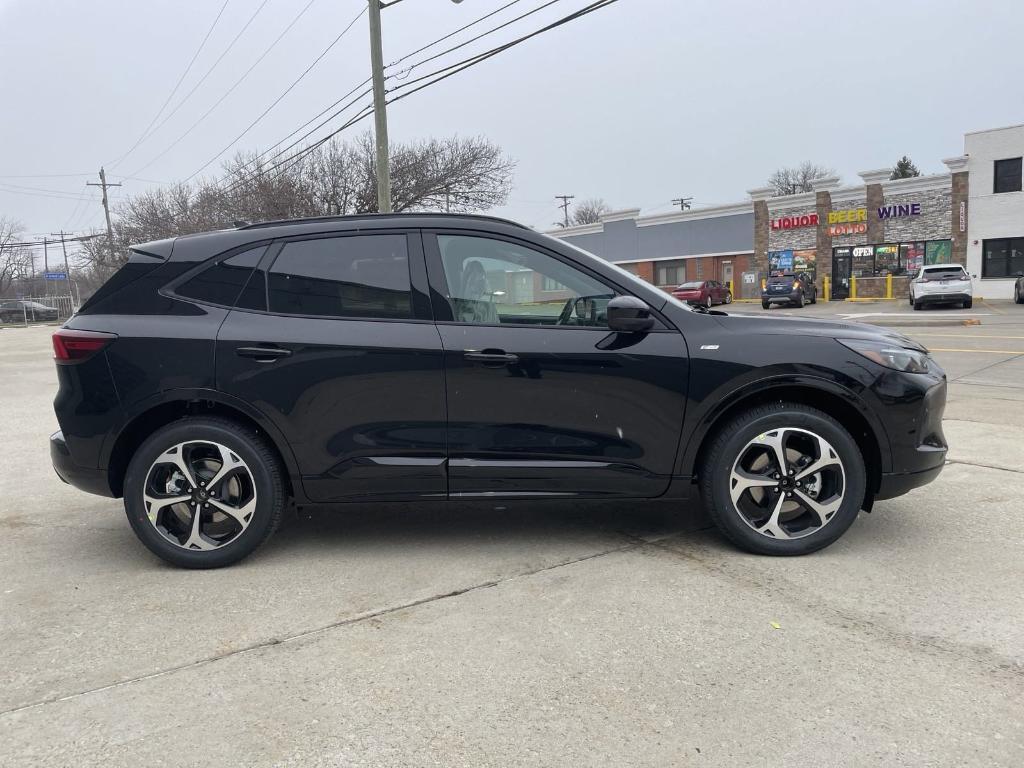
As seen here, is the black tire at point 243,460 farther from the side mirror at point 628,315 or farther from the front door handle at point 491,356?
the side mirror at point 628,315

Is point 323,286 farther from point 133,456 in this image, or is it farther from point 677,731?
point 677,731

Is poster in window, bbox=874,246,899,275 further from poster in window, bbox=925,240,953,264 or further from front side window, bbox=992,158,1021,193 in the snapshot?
front side window, bbox=992,158,1021,193

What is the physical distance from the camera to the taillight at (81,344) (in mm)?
3814

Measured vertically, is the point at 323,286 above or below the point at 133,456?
above

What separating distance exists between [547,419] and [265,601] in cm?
155

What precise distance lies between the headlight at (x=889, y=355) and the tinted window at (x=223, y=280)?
2.99 metres

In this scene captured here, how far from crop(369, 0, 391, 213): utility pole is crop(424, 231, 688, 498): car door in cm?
1232

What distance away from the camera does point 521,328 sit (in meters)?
3.82

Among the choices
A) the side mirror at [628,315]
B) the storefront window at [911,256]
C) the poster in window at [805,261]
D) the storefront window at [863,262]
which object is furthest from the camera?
the poster in window at [805,261]

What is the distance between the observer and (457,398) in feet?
12.3

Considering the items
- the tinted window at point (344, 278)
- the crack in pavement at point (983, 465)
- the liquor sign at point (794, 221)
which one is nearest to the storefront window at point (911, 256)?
the liquor sign at point (794, 221)

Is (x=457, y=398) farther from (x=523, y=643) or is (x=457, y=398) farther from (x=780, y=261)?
(x=780, y=261)

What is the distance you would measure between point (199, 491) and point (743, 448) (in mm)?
2684

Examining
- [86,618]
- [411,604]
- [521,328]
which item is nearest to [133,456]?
[86,618]
